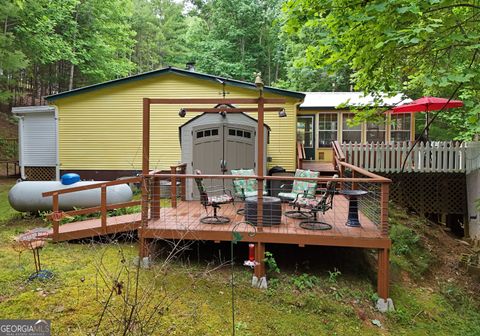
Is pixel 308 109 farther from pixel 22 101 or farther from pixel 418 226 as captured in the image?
pixel 22 101

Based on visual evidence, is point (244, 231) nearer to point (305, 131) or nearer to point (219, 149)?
point (219, 149)

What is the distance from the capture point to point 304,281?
16.4 feet

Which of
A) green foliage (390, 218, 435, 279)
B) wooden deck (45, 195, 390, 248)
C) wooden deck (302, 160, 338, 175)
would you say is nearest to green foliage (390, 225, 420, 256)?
green foliage (390, 218, 435, 279)

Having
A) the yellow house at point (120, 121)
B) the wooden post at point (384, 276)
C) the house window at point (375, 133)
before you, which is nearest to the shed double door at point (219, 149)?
the yellow house at point (120, 121)

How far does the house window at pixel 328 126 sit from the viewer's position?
1309 cm

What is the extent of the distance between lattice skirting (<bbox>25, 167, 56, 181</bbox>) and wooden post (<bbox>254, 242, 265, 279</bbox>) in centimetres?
1060

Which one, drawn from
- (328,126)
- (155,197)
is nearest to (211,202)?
(155,197)

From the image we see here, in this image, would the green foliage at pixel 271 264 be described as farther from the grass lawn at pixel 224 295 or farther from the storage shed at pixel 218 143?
the storage shed at pixel 218 143

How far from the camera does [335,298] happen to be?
15.5 ft

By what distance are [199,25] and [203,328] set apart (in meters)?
26.7

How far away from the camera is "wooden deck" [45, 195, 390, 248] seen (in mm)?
4789

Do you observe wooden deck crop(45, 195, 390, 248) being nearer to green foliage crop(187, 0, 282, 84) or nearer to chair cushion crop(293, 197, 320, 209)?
chair cushion crop(293, 197, 320, 209)

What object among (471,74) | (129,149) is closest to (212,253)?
(471,74)

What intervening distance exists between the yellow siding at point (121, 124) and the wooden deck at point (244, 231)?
18.8 ft
